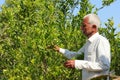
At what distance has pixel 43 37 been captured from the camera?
8.04m

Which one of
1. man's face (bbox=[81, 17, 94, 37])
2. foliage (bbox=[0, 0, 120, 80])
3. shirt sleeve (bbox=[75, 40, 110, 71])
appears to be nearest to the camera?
shirt sleeve (bbox=[75, 40, 110, 71])

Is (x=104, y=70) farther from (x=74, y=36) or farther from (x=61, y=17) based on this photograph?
(x=61, y=17)

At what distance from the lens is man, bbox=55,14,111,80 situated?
4898 mm

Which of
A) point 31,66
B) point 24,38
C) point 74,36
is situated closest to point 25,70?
point 31,66

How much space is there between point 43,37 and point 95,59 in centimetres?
312

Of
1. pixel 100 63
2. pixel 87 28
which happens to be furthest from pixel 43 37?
pixel 100 63

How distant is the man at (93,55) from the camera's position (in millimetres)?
4898

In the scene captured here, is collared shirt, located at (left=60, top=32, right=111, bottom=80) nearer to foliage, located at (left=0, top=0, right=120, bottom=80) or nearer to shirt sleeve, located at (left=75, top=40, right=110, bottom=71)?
shirt sleeve, located at (left=75, top=40, right=110, bottom=71)

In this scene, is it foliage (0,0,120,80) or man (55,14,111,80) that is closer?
man (55,14,111,80)

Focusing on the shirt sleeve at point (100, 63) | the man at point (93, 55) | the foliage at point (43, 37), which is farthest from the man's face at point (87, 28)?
the foliage at point (43, 37)

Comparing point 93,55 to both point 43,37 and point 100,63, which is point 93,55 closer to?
point 100,63

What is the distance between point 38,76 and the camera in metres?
8.51

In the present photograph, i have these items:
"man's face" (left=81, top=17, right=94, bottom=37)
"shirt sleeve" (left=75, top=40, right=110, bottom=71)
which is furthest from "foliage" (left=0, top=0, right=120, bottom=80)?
"shirt sleeve" (left=75, top=40, right=110, bottom=71)

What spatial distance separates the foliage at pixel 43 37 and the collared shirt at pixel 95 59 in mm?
2734
